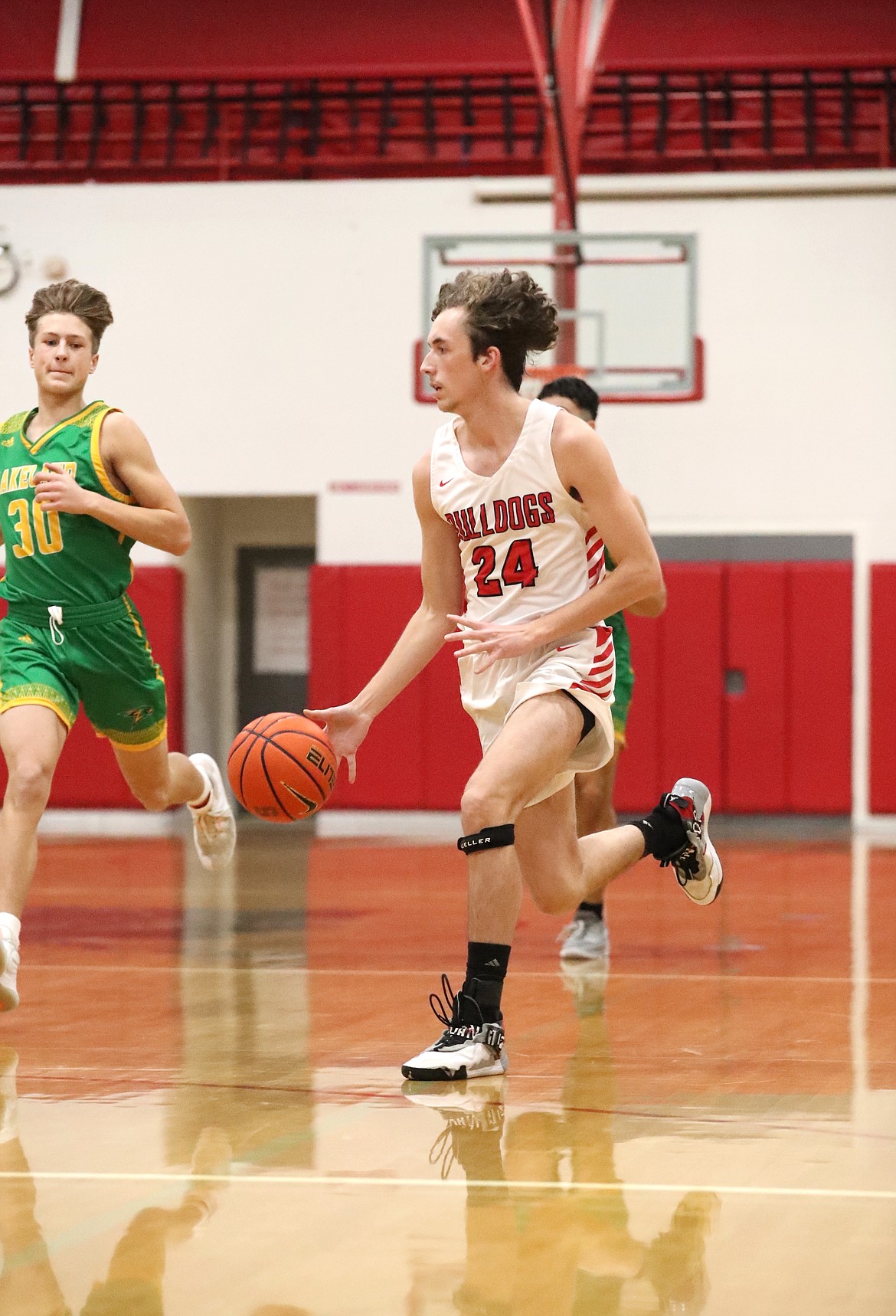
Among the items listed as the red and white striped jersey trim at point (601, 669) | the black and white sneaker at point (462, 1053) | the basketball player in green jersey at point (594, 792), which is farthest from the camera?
the basketball player in green jersey at point (594, 792)

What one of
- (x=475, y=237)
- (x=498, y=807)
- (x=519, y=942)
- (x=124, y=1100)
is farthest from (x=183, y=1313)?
(x=475, y=237)

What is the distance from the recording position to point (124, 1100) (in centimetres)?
329

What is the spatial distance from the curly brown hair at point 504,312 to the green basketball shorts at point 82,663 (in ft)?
4.21

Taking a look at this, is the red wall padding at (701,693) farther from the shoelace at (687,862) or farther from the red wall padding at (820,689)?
the shoelace at (687,862)

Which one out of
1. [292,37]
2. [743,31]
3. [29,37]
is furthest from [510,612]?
[29,37]

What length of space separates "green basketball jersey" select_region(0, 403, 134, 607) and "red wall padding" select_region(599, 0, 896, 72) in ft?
34.1

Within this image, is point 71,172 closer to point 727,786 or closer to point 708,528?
point 708,528

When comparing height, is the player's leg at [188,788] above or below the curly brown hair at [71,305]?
below

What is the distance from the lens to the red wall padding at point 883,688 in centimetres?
1212

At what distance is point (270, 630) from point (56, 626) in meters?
9.81

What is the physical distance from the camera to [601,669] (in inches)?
150

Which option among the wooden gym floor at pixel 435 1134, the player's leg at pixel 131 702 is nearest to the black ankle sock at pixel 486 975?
the wooden gym floor at pixel 435 1134

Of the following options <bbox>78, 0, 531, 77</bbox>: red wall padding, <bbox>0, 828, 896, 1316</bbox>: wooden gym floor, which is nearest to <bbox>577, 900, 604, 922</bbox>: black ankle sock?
<bbox>0, 828, 896, 1316</bbox>: wooden gym floor

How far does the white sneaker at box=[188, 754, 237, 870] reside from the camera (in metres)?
5.62
